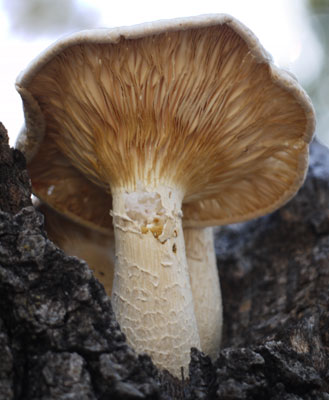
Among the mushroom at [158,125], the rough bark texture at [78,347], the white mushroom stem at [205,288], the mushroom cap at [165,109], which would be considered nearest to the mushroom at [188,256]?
the white mushroom stem at [205,288]

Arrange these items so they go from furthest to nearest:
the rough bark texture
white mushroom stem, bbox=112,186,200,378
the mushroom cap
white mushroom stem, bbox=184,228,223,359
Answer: white mushroom stem, bbox=184,228,223,359 → white mushroom stem, bbox=112,186,200,378 → the mushroom cap → the rough bark texture

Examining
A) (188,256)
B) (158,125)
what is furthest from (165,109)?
(188,256)

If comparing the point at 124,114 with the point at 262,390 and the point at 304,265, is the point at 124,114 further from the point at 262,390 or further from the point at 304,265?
the point at 304,265

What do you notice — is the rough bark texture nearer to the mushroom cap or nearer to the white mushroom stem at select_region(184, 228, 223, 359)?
the mushroom cap

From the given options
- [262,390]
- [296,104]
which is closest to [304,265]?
[296,104]

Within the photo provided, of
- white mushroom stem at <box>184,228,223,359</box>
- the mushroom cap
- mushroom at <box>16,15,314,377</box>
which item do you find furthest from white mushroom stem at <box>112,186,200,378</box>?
white mushroom stem at <box>184,228,223,359</box>

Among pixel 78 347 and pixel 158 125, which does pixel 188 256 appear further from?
pixel 78 347
